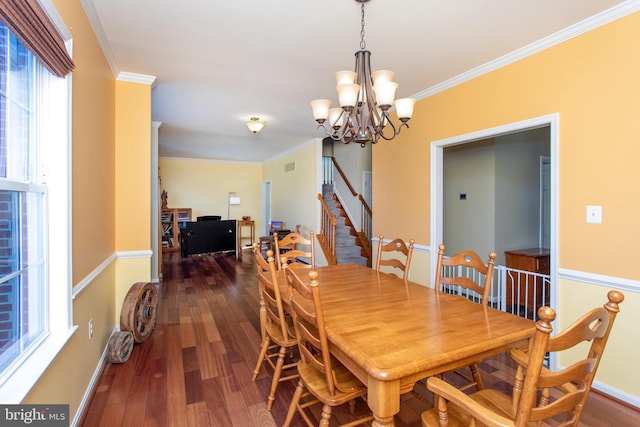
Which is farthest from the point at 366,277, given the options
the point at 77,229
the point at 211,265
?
the point at 211,265

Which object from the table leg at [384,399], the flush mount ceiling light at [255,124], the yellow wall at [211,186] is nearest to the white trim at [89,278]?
the table leg at [384,399]

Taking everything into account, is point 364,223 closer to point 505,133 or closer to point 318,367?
point 505,133

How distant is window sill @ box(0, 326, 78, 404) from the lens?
1.19m

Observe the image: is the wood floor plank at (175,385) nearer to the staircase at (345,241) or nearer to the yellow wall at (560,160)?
the yellow wall at (560,160)

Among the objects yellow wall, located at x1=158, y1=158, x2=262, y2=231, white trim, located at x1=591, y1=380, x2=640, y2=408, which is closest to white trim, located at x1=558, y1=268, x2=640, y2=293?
white trim, located at x1=591, y1=380, x2=640, y2=408

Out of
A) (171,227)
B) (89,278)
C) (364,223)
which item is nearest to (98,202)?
(89,278)

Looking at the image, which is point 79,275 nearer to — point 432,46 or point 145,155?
point 145,155

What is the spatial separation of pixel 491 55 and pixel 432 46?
0.60m

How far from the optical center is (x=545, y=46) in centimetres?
251

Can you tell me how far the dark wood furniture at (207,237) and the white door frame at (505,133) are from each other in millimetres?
5392

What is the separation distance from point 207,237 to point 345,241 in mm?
3259

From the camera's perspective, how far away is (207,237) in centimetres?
737

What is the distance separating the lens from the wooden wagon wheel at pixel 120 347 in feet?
8.42

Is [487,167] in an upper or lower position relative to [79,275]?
upper
